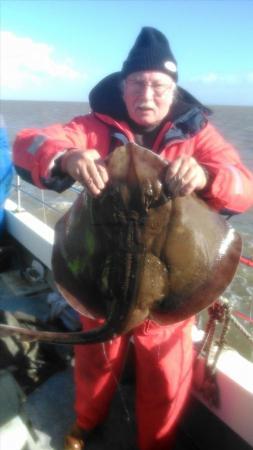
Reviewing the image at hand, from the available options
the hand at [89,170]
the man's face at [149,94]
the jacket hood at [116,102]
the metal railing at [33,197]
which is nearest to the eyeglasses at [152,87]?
the man's face at [149,94]

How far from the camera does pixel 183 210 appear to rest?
2.01m

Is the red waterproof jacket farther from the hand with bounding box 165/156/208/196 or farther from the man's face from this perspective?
the hand with bounding box 165/156/208/196

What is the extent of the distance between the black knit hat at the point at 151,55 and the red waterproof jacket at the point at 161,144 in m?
0.26

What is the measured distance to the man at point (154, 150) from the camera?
233 centimetres

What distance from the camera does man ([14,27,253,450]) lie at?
2.33 metres

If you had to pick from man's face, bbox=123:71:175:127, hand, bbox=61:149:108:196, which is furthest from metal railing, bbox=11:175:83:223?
hand, bbox=61:149:108:196

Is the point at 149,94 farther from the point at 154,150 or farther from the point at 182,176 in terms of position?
the point at 182,176

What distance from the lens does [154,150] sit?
8.75 ft

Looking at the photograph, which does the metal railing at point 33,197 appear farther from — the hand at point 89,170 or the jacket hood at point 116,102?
the hand at point 89,170

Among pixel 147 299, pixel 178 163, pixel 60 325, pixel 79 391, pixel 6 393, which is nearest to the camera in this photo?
pixel 178 163

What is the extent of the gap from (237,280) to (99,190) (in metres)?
10.6

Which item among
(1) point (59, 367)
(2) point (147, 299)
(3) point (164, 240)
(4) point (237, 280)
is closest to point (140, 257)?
(3) point (164, 240)

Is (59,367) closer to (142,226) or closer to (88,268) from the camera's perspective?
(88,268)

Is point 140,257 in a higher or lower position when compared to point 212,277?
higher
